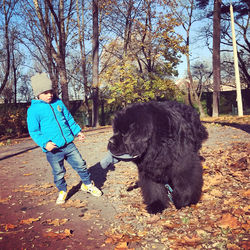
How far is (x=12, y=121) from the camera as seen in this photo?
48.8 feet

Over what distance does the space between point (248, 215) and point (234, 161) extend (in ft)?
6.82

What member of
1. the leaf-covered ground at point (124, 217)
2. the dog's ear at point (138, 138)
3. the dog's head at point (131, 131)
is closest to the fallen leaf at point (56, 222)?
the leaf-covered ground at point (124, 217)

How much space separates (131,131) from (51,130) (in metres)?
1.50

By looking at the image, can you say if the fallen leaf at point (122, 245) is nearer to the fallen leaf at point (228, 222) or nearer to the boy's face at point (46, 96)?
the fallen leaf at point (228, 222)

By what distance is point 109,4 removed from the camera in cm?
1644

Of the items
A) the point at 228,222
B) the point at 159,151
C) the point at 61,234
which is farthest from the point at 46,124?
the point at 228,222

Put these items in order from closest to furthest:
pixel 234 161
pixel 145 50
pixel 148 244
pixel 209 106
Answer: pixel 148 244, pixel 234 161, pixel 145 50, pixel 209 106

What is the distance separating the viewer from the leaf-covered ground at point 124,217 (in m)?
2.29

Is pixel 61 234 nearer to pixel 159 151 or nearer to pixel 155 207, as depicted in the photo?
pixel 155 207

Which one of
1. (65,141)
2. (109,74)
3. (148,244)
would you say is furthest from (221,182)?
(109,74)

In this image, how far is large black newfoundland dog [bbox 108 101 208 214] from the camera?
2340 mm

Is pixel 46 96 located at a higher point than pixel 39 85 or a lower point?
lower

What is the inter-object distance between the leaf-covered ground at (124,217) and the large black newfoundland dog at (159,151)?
220 mm

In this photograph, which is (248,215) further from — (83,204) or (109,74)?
(109,74)
